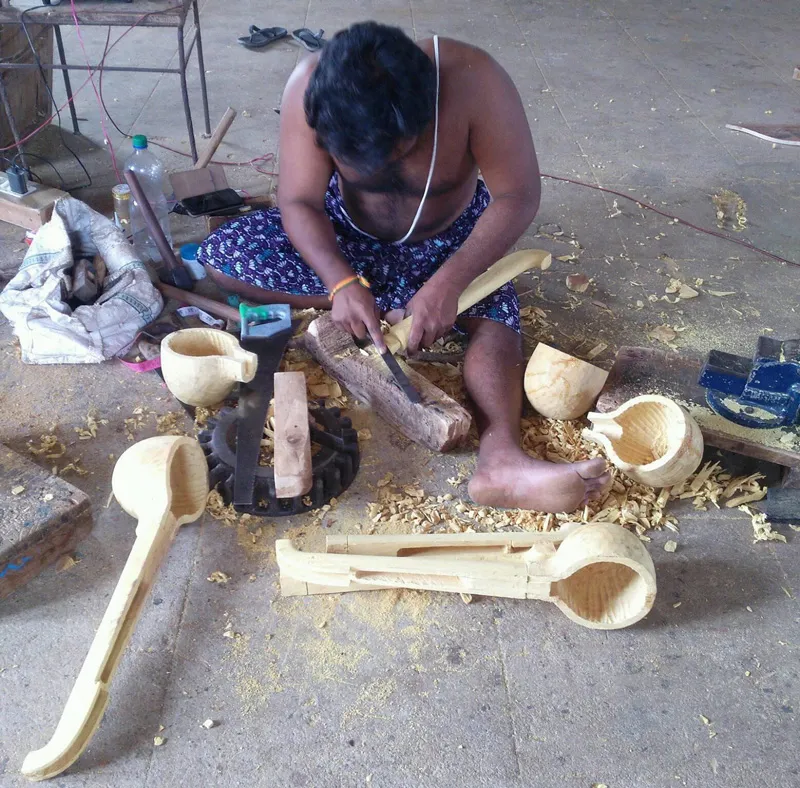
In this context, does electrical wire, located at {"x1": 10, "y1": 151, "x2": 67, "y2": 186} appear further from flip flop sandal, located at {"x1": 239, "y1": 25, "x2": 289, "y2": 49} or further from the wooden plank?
the wooden plank

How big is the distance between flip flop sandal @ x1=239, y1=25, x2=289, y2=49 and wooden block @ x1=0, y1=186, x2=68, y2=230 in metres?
2.56

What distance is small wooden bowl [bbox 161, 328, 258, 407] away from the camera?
6.47ft

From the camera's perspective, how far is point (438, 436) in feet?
6.64

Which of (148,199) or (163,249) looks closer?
(163,249)

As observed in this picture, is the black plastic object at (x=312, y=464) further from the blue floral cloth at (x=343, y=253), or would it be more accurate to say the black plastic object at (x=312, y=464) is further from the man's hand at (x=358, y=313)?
the blue floral cloth at (x=343, y=253)

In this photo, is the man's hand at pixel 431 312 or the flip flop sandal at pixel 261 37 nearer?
the man's hand at pixel 431 312

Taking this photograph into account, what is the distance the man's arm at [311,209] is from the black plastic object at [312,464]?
10.6 inches

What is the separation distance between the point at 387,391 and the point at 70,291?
1.17 meters

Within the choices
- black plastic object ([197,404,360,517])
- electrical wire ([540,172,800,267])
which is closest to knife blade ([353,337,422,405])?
black plastic object ([197,404,360,517])

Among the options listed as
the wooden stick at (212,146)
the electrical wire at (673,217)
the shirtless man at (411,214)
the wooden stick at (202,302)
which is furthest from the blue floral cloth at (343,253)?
the electrical wire at (673,217)

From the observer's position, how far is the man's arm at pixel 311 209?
2.07m

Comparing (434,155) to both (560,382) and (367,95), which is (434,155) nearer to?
(367,95)

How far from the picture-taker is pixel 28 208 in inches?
114

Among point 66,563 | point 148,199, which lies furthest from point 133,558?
point 148,199
